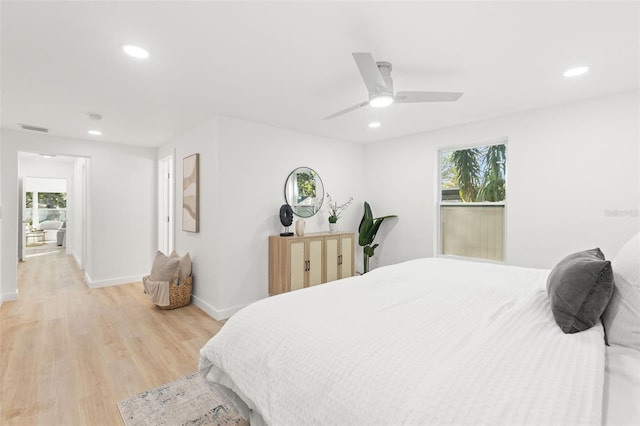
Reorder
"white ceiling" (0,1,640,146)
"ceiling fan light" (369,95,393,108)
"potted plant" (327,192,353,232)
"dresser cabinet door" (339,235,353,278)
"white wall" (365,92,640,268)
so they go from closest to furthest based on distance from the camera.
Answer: "white ceiling" (0,1,640,146) < "ceiling fan light" (369,95,393,108) < "white wall" (365,92,640,268) < "dresser cabinet door" (339,235,353,278) < "potted plant" (327,192,353,232)

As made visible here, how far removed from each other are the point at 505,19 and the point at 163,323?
4.01 metres

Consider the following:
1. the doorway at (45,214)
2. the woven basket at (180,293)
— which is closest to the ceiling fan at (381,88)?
the woven basket at (180,293)

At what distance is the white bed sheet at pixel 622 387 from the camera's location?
80cm

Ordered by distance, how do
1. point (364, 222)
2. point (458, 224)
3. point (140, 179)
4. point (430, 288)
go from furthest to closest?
1. point (140, 179)
2. point (364, 222)
3. point (458, 224)
4. point (430, 288)

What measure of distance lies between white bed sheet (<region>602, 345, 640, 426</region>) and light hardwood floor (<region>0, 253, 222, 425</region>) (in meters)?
2.40

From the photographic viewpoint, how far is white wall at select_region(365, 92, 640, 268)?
9.05ft

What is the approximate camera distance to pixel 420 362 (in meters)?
0.99

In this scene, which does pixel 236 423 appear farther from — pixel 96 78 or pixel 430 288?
pixel 96 78

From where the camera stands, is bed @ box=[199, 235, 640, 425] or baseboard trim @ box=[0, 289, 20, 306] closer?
bed @ box=[199, 235, 640, 425]

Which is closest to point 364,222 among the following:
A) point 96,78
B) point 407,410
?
point 96,78

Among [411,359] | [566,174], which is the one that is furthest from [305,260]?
[566,174]

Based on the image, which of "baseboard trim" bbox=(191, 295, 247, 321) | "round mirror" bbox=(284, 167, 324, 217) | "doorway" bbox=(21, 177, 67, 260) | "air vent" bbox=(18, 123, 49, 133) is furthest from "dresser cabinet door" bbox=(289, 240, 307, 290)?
"doorway" bbox=(21, 177, 67, 260)

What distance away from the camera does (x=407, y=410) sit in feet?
2.68

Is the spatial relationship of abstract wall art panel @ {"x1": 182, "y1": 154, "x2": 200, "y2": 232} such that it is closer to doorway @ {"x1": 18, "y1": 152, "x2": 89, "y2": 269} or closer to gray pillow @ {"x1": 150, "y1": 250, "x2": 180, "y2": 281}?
gray pillow @ {"x1": 150, "y1": 250, "x2": 180, "y2": 281}
